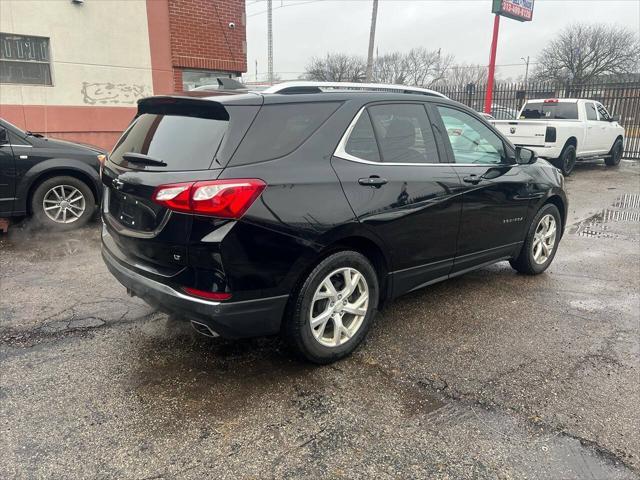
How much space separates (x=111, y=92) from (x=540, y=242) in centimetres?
931

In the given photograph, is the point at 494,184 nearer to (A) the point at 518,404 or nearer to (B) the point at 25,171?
(A) the point at 518,404

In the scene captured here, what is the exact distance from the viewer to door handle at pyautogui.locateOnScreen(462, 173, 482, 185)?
13.0ft

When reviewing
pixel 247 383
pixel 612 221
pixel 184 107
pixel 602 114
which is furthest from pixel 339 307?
pixel 602 114

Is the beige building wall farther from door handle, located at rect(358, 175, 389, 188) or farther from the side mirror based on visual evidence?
door handle, located at rect(358, 175, 389, 188)

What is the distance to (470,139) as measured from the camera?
13.9 ft

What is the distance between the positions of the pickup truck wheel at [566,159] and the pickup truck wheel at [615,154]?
2.86 meters

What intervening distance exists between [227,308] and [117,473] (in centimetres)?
92

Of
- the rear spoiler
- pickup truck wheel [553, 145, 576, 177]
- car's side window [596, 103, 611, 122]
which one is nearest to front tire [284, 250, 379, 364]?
the rear spoiler

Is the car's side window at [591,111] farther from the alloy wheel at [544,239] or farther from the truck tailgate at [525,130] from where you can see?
the alloy wheel at [544,239]

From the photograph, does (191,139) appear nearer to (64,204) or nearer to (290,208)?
(290,208)

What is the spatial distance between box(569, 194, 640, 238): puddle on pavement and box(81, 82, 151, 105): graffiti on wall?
9012 mm

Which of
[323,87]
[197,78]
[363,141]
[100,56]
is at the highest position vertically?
[100,56]

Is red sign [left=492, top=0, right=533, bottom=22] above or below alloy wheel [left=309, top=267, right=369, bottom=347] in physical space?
above

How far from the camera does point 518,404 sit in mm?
2934
